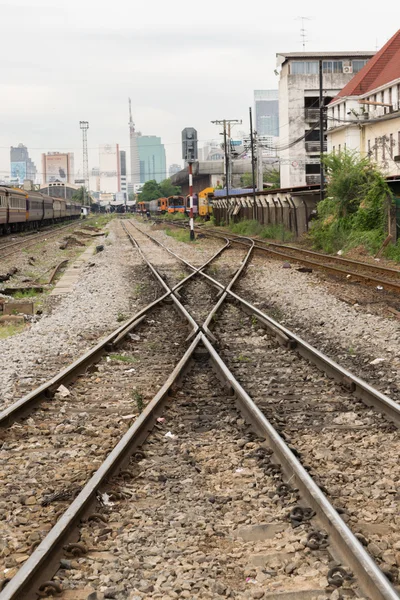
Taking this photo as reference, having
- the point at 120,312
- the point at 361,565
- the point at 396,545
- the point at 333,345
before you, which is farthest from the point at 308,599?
the point at 120,312

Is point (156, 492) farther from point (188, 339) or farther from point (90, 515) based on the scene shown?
point (188, 339)

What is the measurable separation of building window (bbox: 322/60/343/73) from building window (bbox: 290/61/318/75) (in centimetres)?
158

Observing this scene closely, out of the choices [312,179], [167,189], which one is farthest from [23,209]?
[167,189]

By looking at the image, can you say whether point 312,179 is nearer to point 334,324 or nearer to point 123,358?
point 334,324

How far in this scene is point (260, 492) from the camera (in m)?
5.29

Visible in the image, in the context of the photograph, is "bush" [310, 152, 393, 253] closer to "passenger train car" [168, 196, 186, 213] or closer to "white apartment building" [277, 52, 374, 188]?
"white apartment building" [277, 52, 374, 188]

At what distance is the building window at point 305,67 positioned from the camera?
88312 millimetres

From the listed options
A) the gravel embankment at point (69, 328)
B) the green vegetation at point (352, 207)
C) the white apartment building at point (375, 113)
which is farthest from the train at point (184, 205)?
the gravel embankment at point (69, 328)

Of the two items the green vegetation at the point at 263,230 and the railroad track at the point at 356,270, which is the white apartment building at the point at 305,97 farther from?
the railroad track at the point at 356,270

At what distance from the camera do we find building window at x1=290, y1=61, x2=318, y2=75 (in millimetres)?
88312

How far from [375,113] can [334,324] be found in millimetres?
47562

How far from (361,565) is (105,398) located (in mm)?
4690

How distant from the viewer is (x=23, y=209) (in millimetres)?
54688

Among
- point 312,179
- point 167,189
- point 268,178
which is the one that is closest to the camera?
point 312,179
